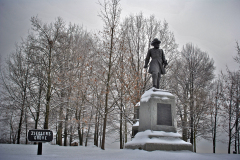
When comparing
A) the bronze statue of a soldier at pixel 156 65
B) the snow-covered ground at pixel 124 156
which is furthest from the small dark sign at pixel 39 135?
the bronze statue of a soldier at pixel 156 65

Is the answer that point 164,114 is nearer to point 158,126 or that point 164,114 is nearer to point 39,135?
point 158,126

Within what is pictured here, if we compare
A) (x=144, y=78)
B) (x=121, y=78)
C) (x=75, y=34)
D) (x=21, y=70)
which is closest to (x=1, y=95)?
(x=21, y=70)

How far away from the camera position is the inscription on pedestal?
709cm

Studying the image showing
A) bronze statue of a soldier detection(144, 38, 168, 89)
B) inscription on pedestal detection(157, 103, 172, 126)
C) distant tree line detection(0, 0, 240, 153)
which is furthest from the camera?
distant tree line detection(0, 0, 240, 153)

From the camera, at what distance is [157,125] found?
6906mm

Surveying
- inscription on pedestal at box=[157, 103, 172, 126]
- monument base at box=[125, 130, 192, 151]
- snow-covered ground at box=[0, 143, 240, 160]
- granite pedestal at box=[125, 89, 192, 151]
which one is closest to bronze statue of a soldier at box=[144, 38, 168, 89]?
granite pedestal at box=[125, 89, 192, 151]

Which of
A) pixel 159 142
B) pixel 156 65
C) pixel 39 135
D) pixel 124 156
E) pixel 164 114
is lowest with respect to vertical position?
pixel 124 156

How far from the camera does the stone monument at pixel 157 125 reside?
6302 mm

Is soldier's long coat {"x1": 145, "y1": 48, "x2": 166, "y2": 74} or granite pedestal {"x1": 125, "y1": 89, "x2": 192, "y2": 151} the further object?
soldier's long coat {"x1": 145, "y1": 48, "x2": 166, "y2": 74}

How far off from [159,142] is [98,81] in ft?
25.5

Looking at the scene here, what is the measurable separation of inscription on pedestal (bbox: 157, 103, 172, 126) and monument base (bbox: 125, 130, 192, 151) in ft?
1.47

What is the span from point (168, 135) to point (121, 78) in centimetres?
577

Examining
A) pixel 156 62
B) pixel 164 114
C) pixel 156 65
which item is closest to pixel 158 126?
pixel 164 114

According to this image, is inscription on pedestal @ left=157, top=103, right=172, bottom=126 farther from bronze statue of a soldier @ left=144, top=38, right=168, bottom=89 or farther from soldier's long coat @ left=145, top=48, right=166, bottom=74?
soldier's long coat @ left=145, top=48, right=166, bottom=74
